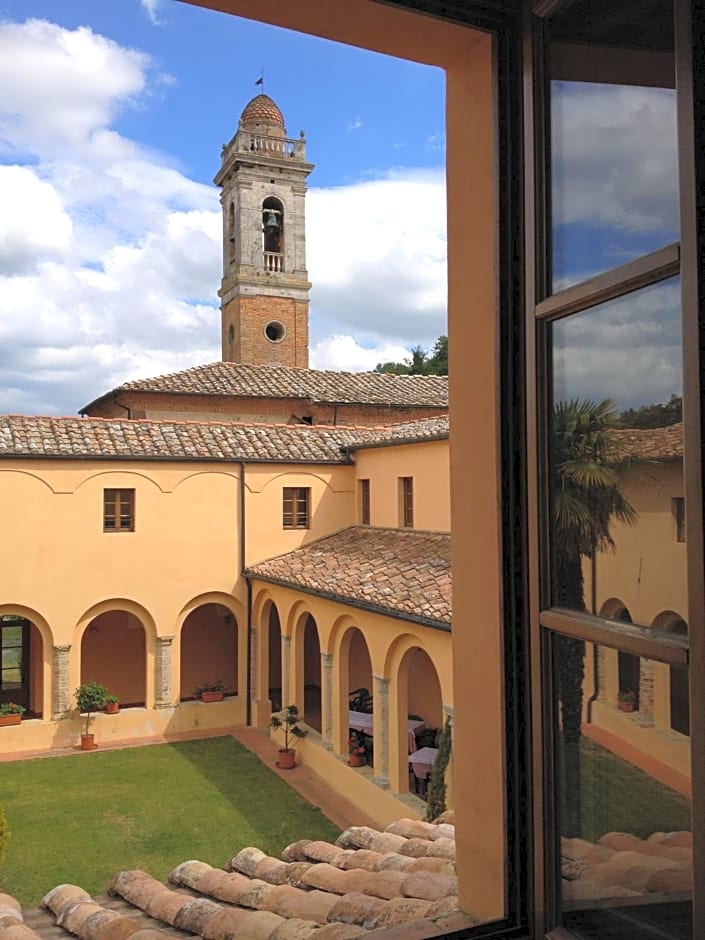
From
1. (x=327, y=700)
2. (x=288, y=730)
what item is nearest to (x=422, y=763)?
(x=327, y=700)

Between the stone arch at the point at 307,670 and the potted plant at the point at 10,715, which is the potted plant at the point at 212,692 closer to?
the stone arch at the point at 307,670

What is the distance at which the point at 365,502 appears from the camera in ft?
57.1

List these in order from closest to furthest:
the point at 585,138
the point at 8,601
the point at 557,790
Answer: the point at 585,138 → the point at 557,790 → the point at 8,601

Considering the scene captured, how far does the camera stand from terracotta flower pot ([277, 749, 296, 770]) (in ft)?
44.3

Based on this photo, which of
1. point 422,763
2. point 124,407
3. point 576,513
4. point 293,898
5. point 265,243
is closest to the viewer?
point 576,513

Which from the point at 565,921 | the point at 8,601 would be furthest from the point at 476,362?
the point at 8,601

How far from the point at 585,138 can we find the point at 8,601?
1504cm

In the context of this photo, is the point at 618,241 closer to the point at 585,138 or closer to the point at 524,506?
the point at 585,138

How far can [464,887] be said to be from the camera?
6.76 ft

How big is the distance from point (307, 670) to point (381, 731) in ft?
25.9

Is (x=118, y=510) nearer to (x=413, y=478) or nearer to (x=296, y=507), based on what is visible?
(x=296, y=507)

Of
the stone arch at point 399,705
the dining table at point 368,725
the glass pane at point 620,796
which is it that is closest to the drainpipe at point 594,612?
the glass pane at point 620,796

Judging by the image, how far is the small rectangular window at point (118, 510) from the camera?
15656 mm

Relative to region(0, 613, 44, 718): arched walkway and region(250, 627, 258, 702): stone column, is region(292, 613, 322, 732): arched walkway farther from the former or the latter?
region(0, 613, 44, 718): arched walkway
